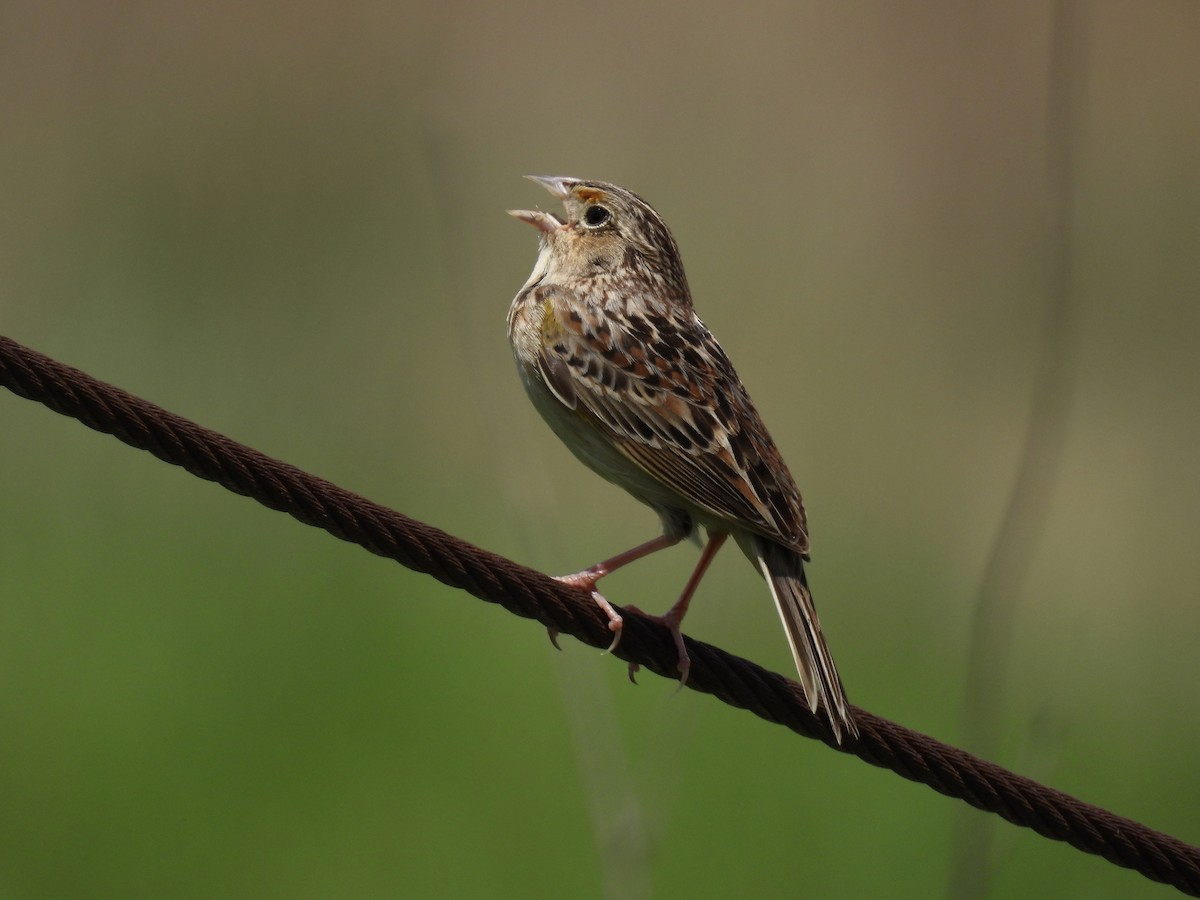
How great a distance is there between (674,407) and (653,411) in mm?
80

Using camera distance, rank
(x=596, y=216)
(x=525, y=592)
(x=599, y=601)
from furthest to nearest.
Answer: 1. (x=596, y=216)
2. (x=599, y=601)
3. (x=525, y=592)

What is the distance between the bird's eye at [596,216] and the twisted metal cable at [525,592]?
2885mm

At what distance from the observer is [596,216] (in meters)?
7.43

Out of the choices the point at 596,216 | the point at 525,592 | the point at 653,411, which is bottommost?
the point at 525,592

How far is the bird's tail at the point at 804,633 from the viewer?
4.97 m

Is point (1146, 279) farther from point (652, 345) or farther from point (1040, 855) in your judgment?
point (652, 345)

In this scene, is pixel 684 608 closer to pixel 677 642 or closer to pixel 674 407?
pixel 674 407

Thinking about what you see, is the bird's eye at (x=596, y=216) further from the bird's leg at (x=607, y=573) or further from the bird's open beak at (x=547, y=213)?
the bird's leg at (x=607, y=573)

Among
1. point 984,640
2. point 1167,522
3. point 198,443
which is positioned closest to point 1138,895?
point 1167,522

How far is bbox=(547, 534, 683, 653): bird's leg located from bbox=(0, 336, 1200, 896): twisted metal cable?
0.25m

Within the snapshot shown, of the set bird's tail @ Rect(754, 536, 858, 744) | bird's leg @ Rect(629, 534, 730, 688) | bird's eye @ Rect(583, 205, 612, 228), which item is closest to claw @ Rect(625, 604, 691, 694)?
bird's leg @ Rect(629, 534, 730, 688)

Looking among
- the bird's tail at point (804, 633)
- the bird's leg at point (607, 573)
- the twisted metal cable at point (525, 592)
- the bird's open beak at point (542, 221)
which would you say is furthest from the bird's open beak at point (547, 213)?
the twisted metal cable at point (525, 592)

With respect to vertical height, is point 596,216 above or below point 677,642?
above

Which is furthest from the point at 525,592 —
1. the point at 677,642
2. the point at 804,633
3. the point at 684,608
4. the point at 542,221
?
the point at 542,221
